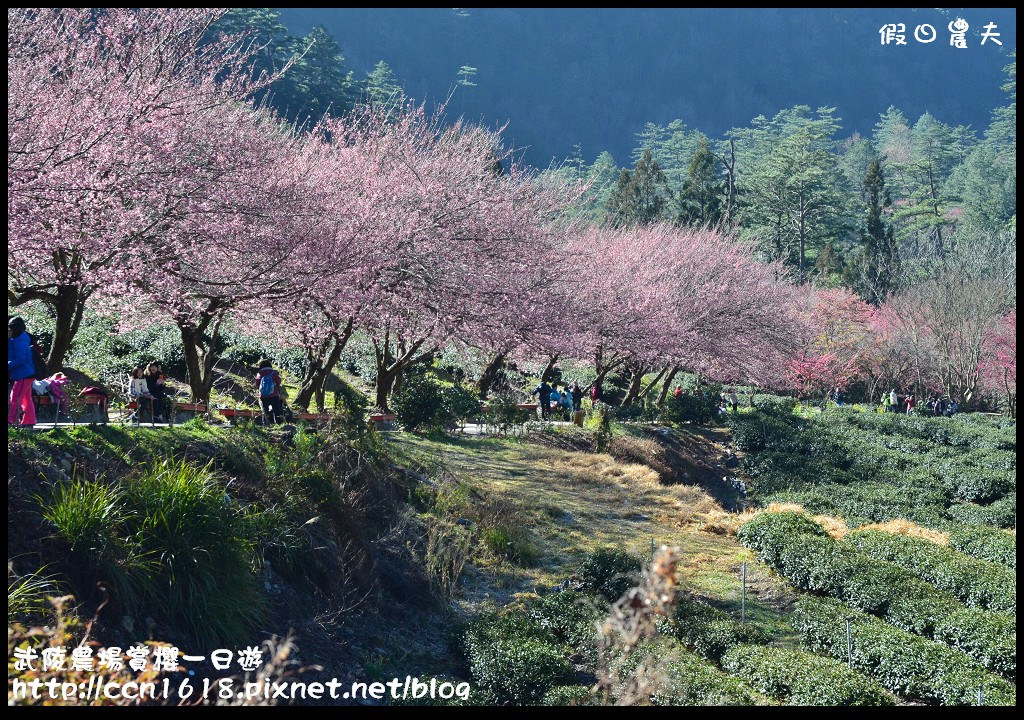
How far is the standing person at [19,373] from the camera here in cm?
984

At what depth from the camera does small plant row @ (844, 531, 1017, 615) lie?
1366 centimetres

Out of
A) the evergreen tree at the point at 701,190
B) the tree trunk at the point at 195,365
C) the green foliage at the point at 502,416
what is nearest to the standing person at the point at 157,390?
the tree trunk at the point at 195,365

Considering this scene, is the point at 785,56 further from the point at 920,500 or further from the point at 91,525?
the point at 91,525

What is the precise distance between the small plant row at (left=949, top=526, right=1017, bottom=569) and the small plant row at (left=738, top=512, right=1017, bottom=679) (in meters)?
2.86

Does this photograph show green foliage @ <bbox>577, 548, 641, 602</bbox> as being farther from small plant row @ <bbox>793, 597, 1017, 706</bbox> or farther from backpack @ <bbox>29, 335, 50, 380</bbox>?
backpack @ <bbox>29, 335, 50, 380</bbox>

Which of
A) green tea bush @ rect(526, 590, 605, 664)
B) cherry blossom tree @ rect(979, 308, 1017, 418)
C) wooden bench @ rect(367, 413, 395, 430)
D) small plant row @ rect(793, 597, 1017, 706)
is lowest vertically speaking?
small plant row @ rect(793, 597, 1017, 706)

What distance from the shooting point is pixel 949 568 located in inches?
576

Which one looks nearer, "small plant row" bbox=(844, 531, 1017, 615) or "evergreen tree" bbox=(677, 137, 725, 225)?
"small plant row" bbox=(844, 531, 1017, 615)

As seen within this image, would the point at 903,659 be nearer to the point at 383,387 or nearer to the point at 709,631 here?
the point at 709,631

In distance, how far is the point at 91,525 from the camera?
25.1 feet

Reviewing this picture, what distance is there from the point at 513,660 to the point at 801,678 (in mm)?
3012

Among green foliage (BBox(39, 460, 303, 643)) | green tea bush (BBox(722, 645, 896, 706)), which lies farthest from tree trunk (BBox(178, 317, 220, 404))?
green tea bush (BBox(722, 645, 896, 706))

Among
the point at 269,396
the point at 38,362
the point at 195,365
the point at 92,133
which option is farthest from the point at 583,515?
the point at 92,133

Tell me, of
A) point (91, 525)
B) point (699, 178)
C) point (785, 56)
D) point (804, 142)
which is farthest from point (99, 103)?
point (785, 56)
